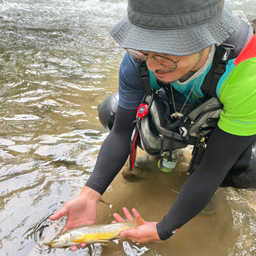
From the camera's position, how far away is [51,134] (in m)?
3.05

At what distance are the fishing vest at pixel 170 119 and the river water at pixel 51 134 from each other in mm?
727

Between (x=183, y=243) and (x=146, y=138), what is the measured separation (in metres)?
0.89

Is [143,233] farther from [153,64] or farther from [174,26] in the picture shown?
[174,26]

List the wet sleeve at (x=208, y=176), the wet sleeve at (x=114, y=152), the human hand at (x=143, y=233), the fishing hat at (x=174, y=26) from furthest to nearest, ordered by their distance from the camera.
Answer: the wet sleeve at (x=114, y=152)
the human hand at (x=143, y=233)
the wet sleeve at (x=208, y=176)
the fishing hat at (x=174, y=26)

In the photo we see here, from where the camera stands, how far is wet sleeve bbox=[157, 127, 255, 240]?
1506mm

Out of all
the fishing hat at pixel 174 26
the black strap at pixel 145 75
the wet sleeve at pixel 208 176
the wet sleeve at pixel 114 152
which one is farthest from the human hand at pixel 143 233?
the fishing hat at pixel 174 26

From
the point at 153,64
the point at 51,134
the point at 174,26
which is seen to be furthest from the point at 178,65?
the point at 51,134

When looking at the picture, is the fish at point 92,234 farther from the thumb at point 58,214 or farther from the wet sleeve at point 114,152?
the wet sleeve at point 114,152

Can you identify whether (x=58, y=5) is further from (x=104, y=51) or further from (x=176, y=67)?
(x=176, y=67)

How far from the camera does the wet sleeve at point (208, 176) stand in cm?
151

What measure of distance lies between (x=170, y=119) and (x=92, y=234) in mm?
1004

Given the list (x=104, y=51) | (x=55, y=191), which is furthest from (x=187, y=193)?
(x=104, y=51)

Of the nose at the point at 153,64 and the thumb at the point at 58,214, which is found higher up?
the nose at the point at 153,64

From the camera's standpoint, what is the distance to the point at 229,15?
51.4 inches
